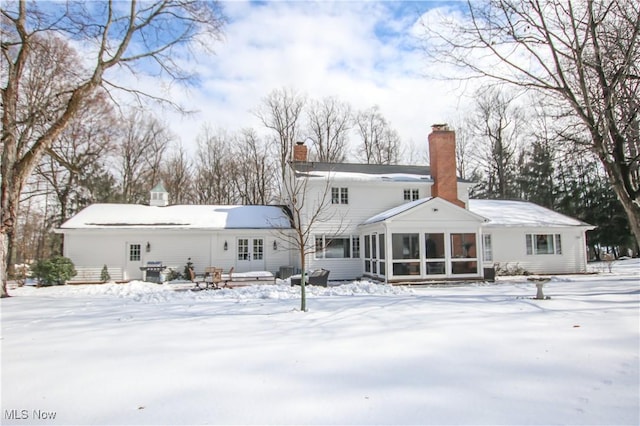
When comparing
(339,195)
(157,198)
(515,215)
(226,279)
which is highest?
(157,198)

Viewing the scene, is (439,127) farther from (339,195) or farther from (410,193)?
(339,195)

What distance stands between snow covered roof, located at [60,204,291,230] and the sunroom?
17.8 feet

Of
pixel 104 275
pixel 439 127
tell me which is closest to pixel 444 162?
pixel 439 127

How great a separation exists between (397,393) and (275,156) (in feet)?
103

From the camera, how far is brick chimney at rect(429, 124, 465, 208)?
20.3 metres

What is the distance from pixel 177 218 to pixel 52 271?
609 centimetres

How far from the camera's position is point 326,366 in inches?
204

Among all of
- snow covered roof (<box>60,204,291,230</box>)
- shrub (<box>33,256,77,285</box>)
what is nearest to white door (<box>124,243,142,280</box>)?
snow covered roof (<box>60,204,291,230</box>)

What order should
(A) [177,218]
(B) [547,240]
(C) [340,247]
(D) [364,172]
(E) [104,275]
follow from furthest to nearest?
1. (B) [547,240]
2. (D) [364,172]
3. (A) [177,218]
4. (C) [340,247]
5. (E) [104,275]

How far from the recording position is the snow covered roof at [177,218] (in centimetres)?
2000

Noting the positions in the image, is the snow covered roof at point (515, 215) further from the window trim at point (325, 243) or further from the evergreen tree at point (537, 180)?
the evergreen tree at point (537, 180)

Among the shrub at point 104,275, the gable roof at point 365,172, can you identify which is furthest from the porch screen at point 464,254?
the shrub at point 104,275

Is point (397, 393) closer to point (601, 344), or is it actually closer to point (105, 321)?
point (601, 344)

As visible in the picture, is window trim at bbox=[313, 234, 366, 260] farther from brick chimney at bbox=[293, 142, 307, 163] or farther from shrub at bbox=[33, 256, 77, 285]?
shrub at bbox=[33, 256, 77, 285]
